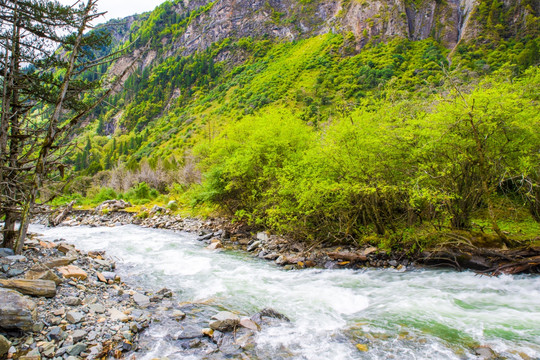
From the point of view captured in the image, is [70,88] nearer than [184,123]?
Yes

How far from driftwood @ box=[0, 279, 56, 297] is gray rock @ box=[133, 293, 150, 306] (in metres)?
1.94

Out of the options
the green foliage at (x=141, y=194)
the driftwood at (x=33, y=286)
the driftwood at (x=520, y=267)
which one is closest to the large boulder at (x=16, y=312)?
the driftwood at (x=33, y=286)

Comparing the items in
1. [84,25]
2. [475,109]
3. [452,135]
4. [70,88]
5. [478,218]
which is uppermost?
[84,25]

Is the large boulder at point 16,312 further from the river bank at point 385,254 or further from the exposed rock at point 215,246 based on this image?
the exposed rock at point 215,246

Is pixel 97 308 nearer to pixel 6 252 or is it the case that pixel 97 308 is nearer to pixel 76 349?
pixel 76 349

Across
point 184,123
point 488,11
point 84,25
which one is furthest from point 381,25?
point 84,25

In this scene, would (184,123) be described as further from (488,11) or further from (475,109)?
(475,109)

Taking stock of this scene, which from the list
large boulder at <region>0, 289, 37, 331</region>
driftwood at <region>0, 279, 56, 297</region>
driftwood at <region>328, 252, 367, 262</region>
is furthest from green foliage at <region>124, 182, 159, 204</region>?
large boulder at <region>0, 289, 37, 331</region>

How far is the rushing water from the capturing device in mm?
5742

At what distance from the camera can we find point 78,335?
527cm

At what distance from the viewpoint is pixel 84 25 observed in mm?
7172

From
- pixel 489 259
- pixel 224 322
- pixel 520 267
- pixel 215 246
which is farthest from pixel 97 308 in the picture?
pixel 520 267

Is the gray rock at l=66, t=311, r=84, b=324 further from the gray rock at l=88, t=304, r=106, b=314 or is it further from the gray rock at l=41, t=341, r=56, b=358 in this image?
the gray rock at l=41, t=341, r=56, b=358

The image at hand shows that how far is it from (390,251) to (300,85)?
7930cm
